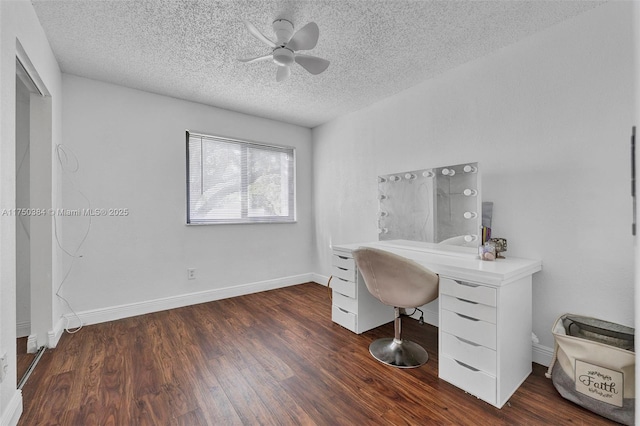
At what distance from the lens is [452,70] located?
2500 millimetres

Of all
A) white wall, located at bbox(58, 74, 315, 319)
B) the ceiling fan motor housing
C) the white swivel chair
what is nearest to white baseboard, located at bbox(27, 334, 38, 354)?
white wall, located at bbox(58, 74, 315, 319)

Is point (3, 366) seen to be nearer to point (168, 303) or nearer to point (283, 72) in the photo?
point (168, 303)

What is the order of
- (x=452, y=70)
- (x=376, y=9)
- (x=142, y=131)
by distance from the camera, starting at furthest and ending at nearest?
(x=142, y=131) < (x=452, y=70) < (x=376, y=9)

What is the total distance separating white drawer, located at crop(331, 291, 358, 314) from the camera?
8.17 feet

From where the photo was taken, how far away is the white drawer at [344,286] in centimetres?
249

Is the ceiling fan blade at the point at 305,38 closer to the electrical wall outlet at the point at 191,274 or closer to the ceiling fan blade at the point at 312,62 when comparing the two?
the ceiling fan blade at the point at 312,62

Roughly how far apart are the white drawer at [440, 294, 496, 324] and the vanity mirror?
65 cm

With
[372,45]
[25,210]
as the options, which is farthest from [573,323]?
[25,210]

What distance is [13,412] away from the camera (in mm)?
1381

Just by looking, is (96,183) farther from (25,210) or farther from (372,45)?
(372,45)

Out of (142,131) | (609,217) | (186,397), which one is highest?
(142,131)

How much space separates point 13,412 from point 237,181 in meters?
2.67

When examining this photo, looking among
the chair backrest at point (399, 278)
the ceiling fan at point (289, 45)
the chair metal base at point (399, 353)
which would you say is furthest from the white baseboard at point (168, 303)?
the ceiling fan at point (289, 45)

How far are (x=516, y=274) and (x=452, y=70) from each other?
1.85m
